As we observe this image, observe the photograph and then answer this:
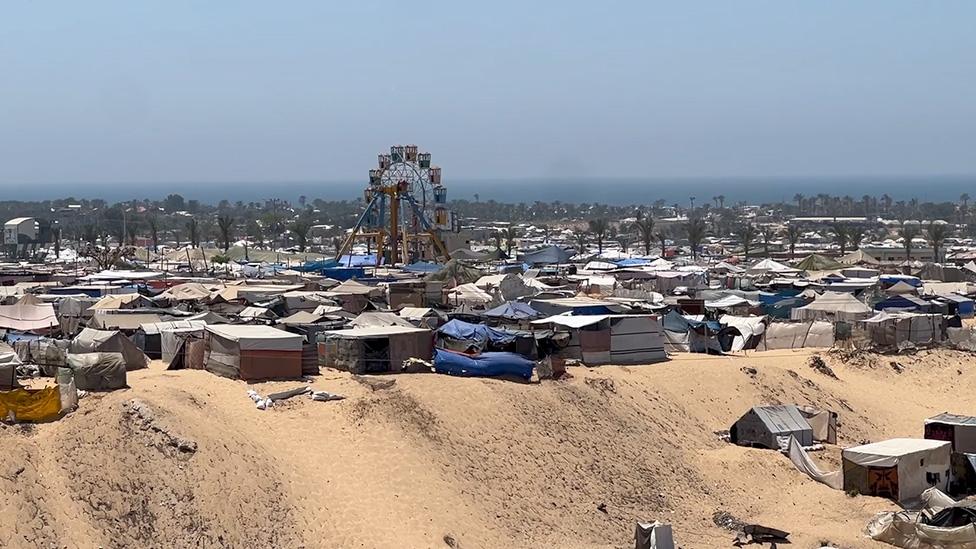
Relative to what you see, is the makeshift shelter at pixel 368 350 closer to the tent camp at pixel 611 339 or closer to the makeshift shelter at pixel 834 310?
the tent camp at pixel 611 339

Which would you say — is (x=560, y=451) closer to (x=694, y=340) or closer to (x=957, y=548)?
(x=957, y=548)

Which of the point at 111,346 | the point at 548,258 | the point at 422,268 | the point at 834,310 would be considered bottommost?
the point at 548,258

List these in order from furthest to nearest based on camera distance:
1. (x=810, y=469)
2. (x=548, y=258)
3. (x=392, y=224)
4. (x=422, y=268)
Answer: (x=548, y=258)
(x=392, y=224)
(x=422, y=268)
(x=810, y=469)

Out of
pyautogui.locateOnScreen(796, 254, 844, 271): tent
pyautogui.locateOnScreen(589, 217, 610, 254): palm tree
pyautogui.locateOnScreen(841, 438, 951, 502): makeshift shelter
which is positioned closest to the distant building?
pyautogui.locateOnScreen(589, 217, 610, 254): palm tree

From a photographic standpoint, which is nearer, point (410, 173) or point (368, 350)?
point (368, 350)

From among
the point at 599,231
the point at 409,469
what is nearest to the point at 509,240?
the point at 599,231

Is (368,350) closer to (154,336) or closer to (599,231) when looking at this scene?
(154,336)
